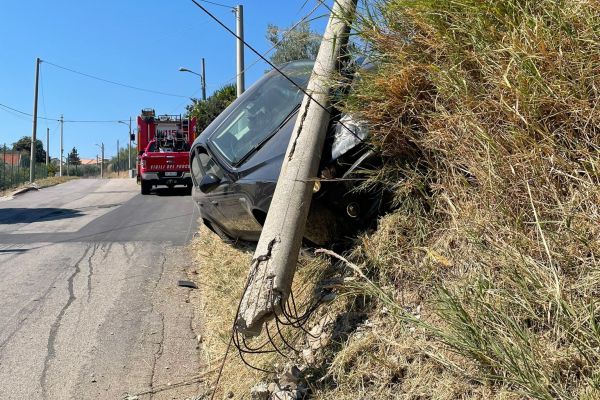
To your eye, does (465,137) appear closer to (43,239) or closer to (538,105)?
(538,105)

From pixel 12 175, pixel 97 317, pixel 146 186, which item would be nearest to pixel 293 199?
pixel 97 317

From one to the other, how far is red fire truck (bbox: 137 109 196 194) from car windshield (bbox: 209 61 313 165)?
51.3 feet

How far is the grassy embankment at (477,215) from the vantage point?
209cm

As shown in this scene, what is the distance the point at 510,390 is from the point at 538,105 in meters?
1.19

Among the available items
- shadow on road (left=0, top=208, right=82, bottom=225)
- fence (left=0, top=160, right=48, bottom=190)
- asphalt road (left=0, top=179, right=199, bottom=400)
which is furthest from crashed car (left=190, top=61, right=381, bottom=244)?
fence (left=0, top=160, right=48, bottom=190)

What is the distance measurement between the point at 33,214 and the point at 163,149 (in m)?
8.65

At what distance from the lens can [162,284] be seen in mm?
6324

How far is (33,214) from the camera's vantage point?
14.7 metres

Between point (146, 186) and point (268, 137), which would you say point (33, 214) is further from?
point (268, 137)

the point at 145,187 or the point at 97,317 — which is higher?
the point at 145,187

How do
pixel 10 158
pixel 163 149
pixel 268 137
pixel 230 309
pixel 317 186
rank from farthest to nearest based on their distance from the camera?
pixel 10 158
pixel 163 149
pixel 230 309
pixel 268 137
pixel 317 186

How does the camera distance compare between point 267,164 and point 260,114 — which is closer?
point 267,164

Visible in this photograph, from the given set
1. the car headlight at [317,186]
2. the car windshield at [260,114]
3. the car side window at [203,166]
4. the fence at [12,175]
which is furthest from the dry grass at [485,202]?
the fence at [12,175]

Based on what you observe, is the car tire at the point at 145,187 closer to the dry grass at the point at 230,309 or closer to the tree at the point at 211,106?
the tree at the point at 211,106
